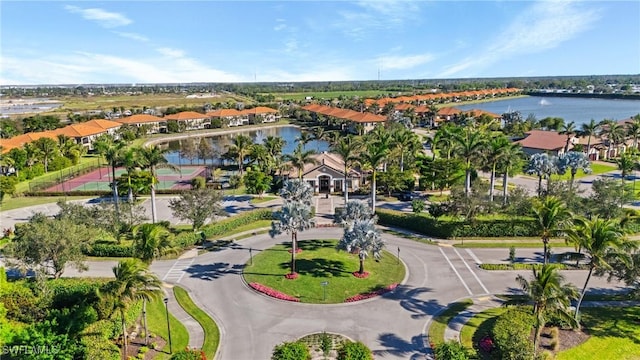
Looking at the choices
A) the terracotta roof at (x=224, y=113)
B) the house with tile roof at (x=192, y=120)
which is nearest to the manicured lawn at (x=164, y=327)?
the house with tile roof at (x=192, y=120)

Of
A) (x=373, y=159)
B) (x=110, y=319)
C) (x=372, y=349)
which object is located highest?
(x=373, y=159)

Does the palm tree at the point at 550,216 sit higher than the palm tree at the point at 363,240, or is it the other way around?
the palm tree at the point at 550,216

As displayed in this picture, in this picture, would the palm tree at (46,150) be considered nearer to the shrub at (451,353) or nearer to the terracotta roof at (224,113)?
the terracotta roof at (224,113)

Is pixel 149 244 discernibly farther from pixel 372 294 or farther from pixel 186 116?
pixel 186 116

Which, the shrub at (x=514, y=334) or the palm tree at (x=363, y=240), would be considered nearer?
the shrub at (x=514, y=334)

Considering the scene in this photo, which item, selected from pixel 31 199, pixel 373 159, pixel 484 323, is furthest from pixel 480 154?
pixel 31 199

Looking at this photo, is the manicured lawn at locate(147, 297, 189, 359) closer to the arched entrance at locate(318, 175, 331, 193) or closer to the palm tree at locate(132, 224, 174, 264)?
the palm tree at locate(132, 224, 174, 264)

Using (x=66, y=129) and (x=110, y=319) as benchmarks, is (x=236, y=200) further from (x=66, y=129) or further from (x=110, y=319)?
(x=66, y=129)
